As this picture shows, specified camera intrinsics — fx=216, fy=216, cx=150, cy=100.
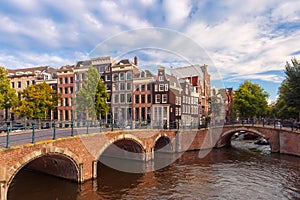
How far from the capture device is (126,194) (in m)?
13.0

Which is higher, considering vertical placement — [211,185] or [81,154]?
[81,154]

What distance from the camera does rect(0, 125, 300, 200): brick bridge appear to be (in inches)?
Result: 409

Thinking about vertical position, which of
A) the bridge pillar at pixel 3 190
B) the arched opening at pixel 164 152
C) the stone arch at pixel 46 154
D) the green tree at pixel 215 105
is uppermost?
the green tree at pixel 215 105

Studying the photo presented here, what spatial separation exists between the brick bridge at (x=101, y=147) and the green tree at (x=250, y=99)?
12.8 m

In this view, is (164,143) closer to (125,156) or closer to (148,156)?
(148,156)

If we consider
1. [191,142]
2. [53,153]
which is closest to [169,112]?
[191,142]

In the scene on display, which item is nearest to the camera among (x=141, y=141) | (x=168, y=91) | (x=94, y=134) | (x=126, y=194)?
(x=126, y=194)

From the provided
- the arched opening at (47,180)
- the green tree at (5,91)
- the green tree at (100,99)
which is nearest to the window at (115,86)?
the green tree at (100,99)

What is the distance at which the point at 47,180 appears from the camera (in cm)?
1523

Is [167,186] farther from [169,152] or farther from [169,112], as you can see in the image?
[169,112]

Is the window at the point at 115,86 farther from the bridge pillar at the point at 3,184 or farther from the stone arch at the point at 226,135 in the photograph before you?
the bridge pillar at the point at 3,184

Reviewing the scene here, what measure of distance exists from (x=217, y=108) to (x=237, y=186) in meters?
33.4

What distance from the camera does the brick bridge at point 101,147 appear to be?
10.4 metres

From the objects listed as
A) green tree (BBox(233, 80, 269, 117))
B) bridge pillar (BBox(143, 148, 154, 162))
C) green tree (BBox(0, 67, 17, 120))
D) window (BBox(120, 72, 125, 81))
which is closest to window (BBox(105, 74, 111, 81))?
window (BBox(120, 72, 125, 81))
